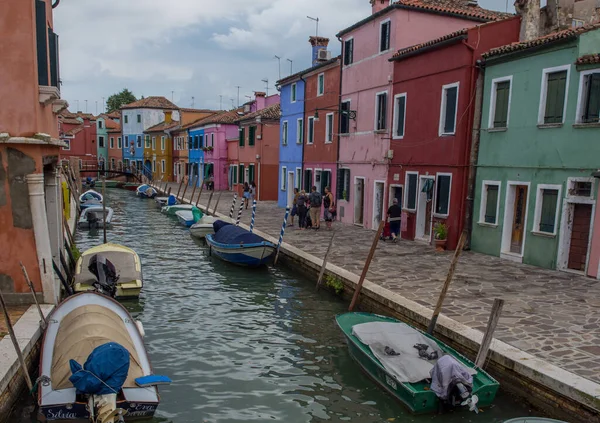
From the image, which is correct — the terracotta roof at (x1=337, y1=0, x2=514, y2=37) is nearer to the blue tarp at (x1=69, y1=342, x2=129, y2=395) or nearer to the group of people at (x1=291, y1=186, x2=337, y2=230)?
the group of people at (x1=291, y1=186, x2=337, y2=230)

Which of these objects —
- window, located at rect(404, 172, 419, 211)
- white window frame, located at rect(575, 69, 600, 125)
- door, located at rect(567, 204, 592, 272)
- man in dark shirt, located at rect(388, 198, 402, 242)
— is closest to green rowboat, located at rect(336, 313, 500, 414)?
door, located at rect(567, 204, 592, 272)

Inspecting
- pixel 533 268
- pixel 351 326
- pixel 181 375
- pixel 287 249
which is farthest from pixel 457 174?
pixel 181 375

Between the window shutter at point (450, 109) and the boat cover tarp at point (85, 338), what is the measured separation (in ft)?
39.8

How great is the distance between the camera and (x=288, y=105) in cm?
2886

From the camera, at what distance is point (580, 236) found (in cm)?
1238

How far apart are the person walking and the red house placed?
3.07 m

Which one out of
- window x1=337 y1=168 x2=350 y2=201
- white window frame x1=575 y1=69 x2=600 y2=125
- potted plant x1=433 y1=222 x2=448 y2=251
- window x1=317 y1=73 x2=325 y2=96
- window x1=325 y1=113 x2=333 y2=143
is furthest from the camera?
window x1=317 y1=73 x2=325 y2=96

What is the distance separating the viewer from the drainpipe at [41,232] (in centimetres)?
941

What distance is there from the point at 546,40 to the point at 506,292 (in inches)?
266

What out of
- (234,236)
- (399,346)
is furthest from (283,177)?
(399,346)

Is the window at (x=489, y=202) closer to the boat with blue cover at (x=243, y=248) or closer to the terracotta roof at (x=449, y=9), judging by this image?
the boat with blue cover at (x=243, y=248)

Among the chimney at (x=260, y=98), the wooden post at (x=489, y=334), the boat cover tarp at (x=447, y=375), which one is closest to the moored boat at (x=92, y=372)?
the boat cover tarp at (x=447, y=375)

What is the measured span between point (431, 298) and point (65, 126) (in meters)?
62.4

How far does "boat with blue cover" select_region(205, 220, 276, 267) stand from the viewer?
1606 centimetres
